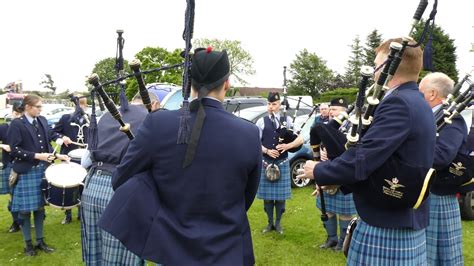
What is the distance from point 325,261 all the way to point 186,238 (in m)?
3.04

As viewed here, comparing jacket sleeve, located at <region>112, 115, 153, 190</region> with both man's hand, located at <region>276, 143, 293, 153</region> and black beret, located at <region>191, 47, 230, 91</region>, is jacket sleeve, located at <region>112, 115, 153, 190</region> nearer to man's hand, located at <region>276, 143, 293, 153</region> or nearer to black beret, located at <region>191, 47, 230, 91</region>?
black beret, located at <region>191, 47, 230, 91</region>

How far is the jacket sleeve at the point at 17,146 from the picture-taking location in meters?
4.41

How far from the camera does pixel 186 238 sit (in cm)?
168

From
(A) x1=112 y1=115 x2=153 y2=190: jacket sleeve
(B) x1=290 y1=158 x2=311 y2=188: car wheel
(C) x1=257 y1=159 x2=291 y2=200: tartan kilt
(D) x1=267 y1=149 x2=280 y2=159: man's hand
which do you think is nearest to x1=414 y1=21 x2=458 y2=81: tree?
(B) x1=290 y1=158 x2=311 y2=188: car wheel

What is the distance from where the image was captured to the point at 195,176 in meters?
1.68

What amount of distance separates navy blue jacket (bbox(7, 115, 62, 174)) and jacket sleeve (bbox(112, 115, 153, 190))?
3.21 meters

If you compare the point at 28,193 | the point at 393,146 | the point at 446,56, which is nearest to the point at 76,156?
the point at 28,193

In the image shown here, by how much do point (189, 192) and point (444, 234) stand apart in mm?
2288

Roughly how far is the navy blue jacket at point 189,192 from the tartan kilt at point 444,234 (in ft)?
6.55

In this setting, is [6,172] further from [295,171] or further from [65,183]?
[295,171]

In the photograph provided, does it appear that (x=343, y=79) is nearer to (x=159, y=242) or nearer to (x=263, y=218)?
(x=263, y=218)

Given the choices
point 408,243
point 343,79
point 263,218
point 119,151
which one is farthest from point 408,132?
point 343,79

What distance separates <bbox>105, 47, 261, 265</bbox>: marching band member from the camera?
168 cm

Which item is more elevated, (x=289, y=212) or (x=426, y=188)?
(x=426, y=188)
